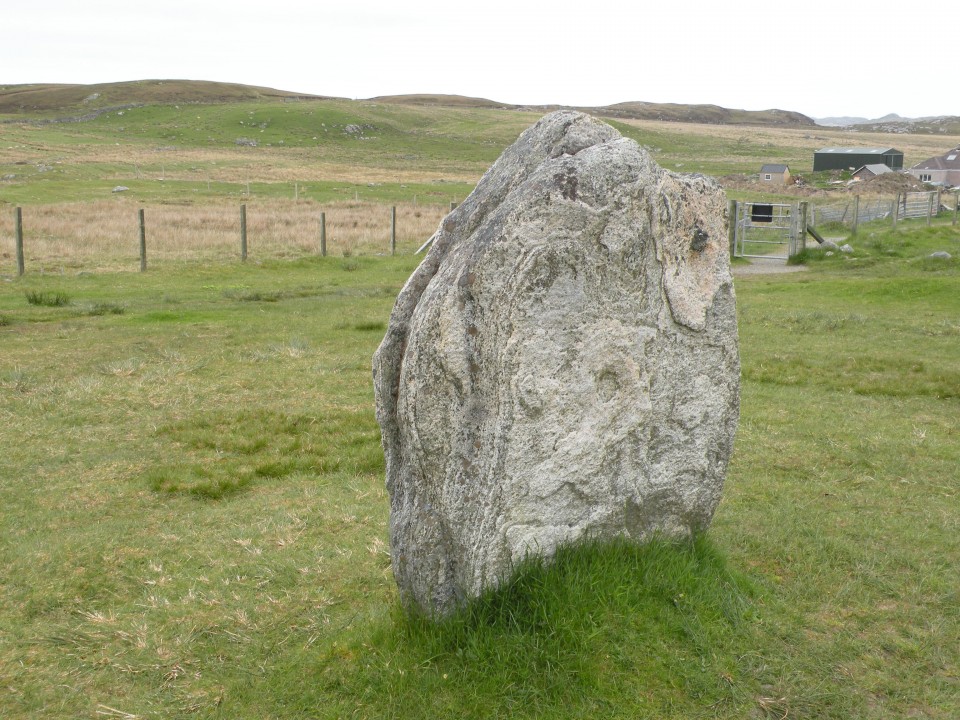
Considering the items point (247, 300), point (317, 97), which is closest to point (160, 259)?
point (247, 300)

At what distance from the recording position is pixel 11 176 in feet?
169

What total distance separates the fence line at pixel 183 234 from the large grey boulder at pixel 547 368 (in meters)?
21.3

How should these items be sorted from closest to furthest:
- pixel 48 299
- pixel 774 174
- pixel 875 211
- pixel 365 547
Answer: pixel 365 547 < pixel 48 299 < pixel 875 211 < pixel 774 174

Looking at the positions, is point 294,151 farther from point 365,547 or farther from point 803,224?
point 365,547

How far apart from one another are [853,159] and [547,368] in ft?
302

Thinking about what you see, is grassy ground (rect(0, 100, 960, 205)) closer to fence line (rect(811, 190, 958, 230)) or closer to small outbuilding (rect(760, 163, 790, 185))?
small outbuilding (rect(760, 163, 790, 185))

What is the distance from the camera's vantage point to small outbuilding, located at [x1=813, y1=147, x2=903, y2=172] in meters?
87.3

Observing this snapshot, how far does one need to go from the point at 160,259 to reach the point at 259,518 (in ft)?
70.4

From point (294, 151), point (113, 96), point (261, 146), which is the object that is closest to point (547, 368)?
point (294, 151)

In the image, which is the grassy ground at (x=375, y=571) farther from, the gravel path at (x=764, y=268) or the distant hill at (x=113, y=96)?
the distant hill at (x=113, y=96)

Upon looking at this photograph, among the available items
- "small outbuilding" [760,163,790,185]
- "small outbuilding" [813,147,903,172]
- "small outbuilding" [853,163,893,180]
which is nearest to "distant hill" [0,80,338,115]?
"small outbuilding" [813,147,903,172]

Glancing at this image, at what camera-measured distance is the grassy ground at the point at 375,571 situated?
520 centimetres

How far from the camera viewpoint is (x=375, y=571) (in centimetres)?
693

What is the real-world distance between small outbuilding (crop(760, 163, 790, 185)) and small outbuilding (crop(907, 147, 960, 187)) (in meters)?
14.2
